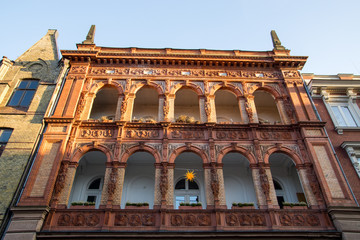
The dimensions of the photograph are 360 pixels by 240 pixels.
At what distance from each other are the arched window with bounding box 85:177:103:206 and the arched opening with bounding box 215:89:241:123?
29.3ft

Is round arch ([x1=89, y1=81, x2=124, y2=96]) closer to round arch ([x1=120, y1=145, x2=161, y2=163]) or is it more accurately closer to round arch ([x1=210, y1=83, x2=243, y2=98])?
round arch ([x1=120, y1=145, x2=161, y2=163])

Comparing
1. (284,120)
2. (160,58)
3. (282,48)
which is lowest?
(284,120)

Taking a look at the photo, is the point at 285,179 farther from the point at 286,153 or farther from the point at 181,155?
the point at 181,155

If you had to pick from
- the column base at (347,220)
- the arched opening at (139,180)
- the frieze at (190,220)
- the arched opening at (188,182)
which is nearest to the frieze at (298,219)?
the column base at (347,220)

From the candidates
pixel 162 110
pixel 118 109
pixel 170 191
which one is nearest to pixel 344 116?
pixel 162 110

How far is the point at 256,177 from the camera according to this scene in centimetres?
1318

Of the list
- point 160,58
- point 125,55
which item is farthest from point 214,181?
point 125,55

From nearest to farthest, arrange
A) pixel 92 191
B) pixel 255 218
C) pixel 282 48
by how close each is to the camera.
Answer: pixel 255 218 < pixel 92 191 < pixel 282 48

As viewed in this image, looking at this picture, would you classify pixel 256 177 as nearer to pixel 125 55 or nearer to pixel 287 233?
pixel 287 233

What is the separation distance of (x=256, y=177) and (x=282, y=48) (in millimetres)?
10486

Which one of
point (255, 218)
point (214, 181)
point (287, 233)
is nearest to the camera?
point (287, 233)

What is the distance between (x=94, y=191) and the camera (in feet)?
50.8

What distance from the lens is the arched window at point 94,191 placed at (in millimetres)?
15233

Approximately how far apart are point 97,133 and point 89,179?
3183 millimetres
